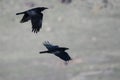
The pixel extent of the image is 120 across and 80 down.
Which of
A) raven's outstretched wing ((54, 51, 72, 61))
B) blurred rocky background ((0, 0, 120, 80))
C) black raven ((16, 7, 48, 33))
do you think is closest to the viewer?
black raven ((16, 7, 48, 33))

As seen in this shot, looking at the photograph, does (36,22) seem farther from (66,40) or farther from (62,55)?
(66,40)

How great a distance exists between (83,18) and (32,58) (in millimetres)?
11053

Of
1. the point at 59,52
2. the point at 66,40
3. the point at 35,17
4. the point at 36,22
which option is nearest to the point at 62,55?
the point at 59,52

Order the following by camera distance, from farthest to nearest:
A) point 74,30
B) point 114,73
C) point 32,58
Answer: point 74,30, point 32,58, point 114,73

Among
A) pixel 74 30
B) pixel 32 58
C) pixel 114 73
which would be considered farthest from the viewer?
pixel 74 30

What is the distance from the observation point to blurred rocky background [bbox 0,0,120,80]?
67250mm

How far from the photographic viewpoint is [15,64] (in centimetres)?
6938

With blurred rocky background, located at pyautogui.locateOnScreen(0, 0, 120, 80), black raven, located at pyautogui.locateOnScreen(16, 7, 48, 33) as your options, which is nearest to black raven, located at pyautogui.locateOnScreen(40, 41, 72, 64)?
black raven, located at pyautogui.locateOnScreen(16, 7, 48, 33)

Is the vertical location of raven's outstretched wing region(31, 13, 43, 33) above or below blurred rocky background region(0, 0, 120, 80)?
above

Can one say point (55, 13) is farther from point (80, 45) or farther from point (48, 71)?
point (48, 71)

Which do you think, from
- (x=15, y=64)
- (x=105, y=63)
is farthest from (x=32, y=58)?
(x=105, y=63)

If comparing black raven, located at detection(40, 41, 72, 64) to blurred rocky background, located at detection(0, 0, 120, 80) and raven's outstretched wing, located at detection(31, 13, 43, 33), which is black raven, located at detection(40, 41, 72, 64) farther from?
blurred rocky background, located at detection(0, 0, 120, 80)

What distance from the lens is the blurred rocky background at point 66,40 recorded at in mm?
67250

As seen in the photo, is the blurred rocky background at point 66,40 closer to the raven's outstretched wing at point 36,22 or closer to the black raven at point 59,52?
the black raven at point 59,52
